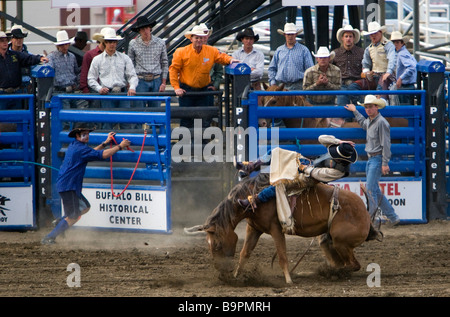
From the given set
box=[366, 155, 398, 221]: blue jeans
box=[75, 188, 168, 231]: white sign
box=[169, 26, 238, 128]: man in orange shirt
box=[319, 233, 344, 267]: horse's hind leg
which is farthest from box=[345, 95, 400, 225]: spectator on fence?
box=[75, 188, 168, 231]: white sign

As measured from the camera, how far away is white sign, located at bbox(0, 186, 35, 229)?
10594 mm

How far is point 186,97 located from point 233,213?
368cm

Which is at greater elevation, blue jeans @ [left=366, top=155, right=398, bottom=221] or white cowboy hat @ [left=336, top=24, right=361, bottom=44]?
white cowboy hat @ [left=336, top=24, right=361, bottom=44]

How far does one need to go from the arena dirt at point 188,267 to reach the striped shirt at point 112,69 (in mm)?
2094

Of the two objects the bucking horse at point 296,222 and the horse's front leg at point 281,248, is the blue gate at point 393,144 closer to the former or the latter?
the bucking horse at point 296,222

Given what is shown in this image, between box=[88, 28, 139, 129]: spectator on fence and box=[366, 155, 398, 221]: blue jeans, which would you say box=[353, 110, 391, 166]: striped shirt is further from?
box=[88, 28, 139, 129]: spectator on fence

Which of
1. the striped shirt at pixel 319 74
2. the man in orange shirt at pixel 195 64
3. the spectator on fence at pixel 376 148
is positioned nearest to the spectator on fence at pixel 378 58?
the striped shirt at pixel 319 74

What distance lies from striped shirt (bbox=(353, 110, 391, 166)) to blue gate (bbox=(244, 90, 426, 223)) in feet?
0.87

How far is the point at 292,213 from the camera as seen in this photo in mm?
7727

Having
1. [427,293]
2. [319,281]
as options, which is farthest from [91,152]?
[427,293]

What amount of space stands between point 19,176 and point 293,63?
410 cm

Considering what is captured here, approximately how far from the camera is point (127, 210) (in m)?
10.0

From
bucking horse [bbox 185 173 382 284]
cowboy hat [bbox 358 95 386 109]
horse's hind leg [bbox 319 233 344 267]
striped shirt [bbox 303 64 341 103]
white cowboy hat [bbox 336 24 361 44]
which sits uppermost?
white cowboy hat [bbox 336 24 361 44]

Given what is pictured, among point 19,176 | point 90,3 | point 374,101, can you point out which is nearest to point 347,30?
point 374,101
